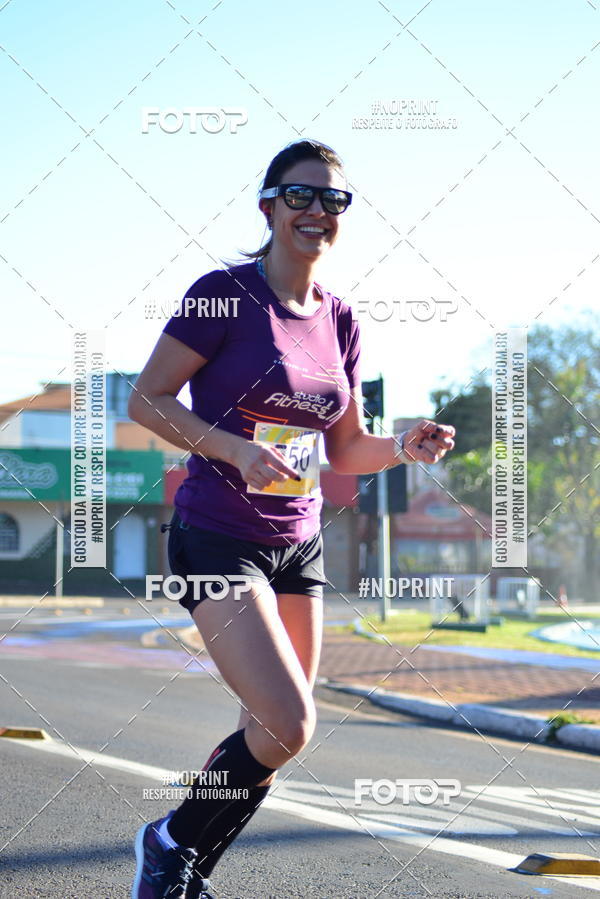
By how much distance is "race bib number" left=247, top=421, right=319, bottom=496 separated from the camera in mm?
2818

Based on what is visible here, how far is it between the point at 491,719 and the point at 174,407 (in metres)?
5.86

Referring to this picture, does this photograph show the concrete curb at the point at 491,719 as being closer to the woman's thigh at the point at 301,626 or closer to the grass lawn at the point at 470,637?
the grass lawn at the point at 470,637

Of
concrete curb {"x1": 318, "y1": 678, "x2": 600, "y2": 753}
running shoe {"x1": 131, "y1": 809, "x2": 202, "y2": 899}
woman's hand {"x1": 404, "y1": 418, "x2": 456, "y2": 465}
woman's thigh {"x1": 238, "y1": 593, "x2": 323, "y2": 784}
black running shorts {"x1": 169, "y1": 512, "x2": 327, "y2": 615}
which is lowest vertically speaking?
concrete curb {"x1": 318, "y1": 678, "x2": 600, "y2": 753}

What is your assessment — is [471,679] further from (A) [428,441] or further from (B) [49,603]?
(B) [49,603]

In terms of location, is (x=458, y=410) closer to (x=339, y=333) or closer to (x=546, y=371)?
(x=546, y=371)

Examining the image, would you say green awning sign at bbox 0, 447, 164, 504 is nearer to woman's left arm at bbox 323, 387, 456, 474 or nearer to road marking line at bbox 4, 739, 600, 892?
road marking line at bbox 4, 739, 600, 892

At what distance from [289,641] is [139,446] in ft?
110

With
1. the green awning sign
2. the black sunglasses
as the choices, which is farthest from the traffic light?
the green awning sign

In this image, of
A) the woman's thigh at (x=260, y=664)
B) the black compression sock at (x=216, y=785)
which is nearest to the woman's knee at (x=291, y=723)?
the woman's thigh at (x=260, y=664)

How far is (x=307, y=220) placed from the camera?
9.57ft

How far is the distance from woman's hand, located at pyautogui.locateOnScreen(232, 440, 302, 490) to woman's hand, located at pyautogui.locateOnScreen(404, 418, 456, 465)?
611 millimetres

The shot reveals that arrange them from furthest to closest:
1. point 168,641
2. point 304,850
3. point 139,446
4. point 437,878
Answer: point 139,446 < point 168,641 < point 304,850 < point 437,878

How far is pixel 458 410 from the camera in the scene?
45500mm

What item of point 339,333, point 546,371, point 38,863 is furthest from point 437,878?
point 546,371
